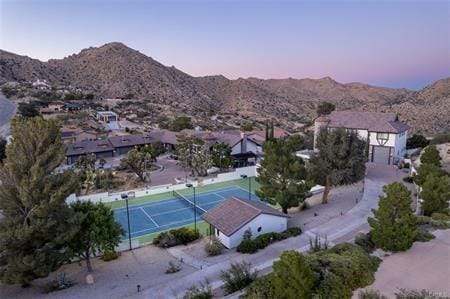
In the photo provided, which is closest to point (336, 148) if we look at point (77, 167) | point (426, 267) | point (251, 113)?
point (426, 267)

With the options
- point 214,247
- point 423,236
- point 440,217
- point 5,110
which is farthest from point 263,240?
point 5,110

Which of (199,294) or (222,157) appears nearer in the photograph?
(199,294)

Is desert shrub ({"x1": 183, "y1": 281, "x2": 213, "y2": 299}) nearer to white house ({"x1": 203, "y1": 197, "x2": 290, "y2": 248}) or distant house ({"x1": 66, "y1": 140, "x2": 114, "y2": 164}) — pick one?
white house ({"x1": 203, "y1": 197, "x2": 290, "y2": 248})

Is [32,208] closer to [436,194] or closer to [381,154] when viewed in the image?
[436,194]

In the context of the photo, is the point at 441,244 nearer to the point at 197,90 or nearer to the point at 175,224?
the point at 175,224

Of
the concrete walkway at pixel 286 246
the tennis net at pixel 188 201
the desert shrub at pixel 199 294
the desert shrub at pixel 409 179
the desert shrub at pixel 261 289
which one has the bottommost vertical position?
the tennis net at pixel 188 201

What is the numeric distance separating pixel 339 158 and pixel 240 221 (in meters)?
11.0

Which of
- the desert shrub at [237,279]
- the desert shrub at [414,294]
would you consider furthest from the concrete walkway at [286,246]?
the desert shrub at [414,294]

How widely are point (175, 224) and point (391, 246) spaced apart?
16.1 m

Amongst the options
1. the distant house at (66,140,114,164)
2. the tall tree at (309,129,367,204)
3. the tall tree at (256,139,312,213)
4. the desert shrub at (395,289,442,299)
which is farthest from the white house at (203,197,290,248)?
the distant house at (66,140,114,164)

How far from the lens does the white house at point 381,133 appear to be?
39.5 metres

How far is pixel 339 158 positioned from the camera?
2648cm

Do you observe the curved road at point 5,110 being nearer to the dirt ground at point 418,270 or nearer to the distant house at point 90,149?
the distant house at point 90,149

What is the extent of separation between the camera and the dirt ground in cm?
1338
